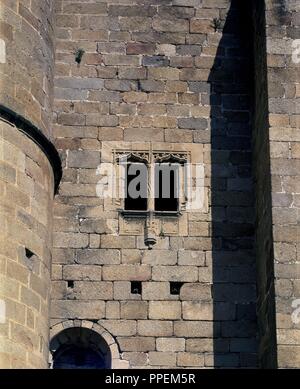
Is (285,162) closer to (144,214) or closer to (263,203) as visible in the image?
(263,203)

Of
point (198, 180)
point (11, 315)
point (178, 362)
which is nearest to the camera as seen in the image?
point (11, 315)

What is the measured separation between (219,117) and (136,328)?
318cm

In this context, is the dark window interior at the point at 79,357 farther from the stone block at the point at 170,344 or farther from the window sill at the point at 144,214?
the window sill at the point at 144,214

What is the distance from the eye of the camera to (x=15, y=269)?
16.3 meters

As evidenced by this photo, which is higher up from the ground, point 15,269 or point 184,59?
point 184,59

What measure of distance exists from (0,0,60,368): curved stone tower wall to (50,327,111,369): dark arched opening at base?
0.81 meters

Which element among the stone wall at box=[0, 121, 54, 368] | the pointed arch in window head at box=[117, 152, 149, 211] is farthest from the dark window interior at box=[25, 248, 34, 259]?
the pointed arch in window head at box=[117, 152, 149, 211]

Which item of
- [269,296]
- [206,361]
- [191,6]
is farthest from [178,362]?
[191,6]

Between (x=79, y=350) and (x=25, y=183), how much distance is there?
2.34 meters

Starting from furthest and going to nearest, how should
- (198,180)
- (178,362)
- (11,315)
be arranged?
(198,180) < (178,362) < (11,315)

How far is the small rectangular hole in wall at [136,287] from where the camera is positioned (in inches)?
704

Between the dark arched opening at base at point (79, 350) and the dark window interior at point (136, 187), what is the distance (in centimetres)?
178

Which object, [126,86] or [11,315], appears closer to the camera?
[11,315]

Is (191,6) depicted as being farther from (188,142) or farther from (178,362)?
(178,362)
